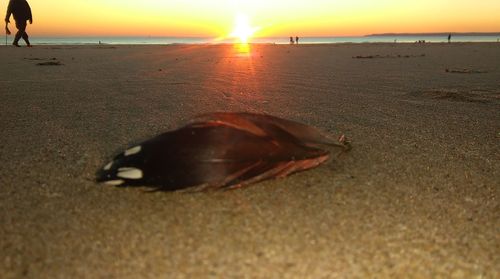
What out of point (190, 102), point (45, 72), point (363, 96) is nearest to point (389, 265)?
point (190, 102)

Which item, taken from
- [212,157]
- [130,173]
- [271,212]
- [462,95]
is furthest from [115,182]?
[462,95]

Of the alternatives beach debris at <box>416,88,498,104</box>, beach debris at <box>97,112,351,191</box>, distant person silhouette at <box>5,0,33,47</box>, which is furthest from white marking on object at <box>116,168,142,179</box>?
distant person silhouette at <box>5,0,33,47</box>

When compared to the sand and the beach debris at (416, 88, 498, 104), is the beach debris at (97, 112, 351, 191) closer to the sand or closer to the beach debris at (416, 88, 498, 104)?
the sand

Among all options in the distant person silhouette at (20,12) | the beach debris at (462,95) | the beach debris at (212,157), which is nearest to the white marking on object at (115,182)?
the beach debris at (212,157)

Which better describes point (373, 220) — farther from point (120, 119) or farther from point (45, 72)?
point (45, 72)

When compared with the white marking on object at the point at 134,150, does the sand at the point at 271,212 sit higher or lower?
lower

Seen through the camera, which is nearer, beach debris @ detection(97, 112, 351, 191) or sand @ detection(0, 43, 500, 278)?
sand @ detection(0, 43, 500, 278)

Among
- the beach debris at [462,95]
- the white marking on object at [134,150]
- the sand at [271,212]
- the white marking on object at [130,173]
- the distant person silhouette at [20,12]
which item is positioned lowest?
the sand at [271,212]

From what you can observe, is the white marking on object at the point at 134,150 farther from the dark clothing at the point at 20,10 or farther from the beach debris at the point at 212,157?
the dark clothing at the point at 20,10

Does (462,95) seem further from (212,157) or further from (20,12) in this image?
(20,12)
